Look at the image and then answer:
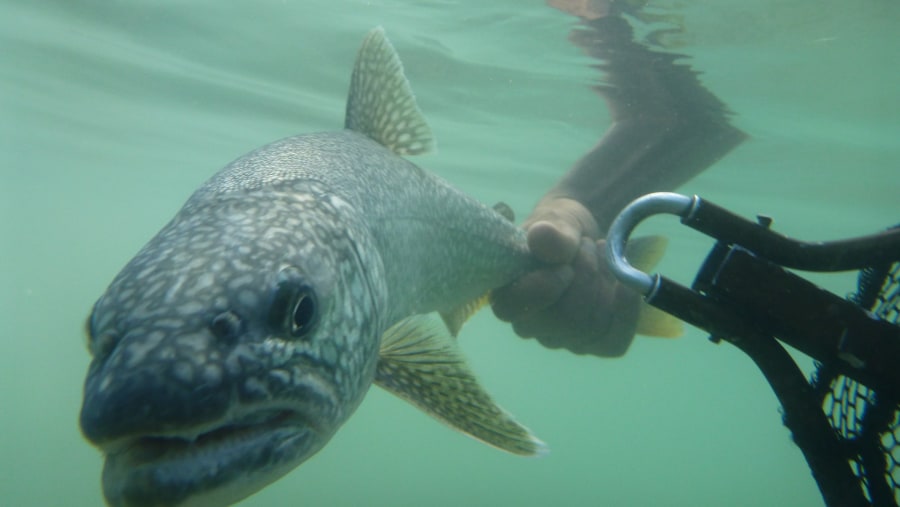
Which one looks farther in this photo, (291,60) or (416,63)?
(291,60)

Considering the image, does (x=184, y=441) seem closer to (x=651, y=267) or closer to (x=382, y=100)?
(x=382, y=100)

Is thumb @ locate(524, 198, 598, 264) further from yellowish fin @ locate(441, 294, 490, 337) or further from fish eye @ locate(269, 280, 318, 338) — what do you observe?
fish eye @ locate(269, 280, 318, 338)

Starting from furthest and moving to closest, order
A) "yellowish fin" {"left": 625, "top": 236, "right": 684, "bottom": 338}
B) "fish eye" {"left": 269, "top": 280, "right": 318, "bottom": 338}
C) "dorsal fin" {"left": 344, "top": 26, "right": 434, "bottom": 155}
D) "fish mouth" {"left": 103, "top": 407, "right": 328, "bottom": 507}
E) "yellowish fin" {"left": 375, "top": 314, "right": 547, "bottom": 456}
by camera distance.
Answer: "yellowish fin" {"left": 625, "top": 236, "right": 684, "bottom": 338} < "dorsal fin" {"left": 344, "top": 26, "right": 434, "bottom": 155} < "yellowish fin" {"left": 375, "top": 314, "right": 547, "bottom": 456} < "fish eye" {"left": 269, "top": 280, "right": 318, "bottom": 338} < "fish mouth" {"left": 103, "top": 407, "right": 328, "bottom": 507}

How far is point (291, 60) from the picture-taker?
15.4 meters

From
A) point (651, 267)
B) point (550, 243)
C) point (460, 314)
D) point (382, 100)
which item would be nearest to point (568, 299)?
point (550, 243)

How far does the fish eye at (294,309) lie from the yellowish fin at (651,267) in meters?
3.79

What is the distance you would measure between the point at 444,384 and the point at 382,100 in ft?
7.25

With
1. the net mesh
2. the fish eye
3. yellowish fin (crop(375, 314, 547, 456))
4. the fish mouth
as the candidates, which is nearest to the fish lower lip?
the fish mouth

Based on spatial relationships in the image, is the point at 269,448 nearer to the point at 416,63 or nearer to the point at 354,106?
the point at 354,106

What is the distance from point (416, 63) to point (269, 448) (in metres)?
13.5

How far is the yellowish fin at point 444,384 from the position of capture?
311cm

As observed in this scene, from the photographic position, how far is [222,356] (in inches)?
72.4

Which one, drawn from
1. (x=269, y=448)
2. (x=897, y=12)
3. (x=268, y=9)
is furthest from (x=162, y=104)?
(x=269, y=448)

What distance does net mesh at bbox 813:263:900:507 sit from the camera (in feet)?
5.59
